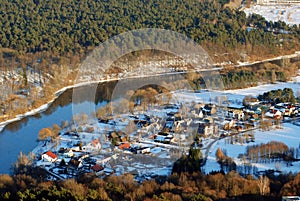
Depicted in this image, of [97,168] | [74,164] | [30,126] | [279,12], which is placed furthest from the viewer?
[279,12]

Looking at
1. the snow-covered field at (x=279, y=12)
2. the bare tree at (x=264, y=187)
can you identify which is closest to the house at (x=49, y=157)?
the bare tree at (x=264, y=187)

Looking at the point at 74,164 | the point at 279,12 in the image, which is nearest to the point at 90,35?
the point at 74,164

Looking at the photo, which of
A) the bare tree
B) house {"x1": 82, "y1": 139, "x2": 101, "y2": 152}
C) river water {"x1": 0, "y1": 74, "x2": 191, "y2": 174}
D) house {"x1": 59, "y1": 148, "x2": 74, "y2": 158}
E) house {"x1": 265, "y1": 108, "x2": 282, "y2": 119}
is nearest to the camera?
the bare tree

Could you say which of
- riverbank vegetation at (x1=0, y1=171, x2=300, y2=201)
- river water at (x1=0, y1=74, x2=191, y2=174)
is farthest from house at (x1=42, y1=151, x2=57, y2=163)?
riverbank vegetation at (x1=0, y1=171, x2=300, y2=201)

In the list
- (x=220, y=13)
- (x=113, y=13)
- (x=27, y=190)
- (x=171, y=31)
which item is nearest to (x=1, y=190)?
(x=27, y=190)

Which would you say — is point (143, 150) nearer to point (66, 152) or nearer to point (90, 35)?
point (66, 152)

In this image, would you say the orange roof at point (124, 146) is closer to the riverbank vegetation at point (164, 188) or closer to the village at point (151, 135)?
the village at point (151, 135)

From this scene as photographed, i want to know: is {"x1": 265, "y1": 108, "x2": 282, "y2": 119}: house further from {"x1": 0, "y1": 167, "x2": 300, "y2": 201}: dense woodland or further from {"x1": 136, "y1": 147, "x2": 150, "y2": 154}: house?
{"x1": 0, "y1": 167, "x2": 300, "y2": 201}: dense woodland
